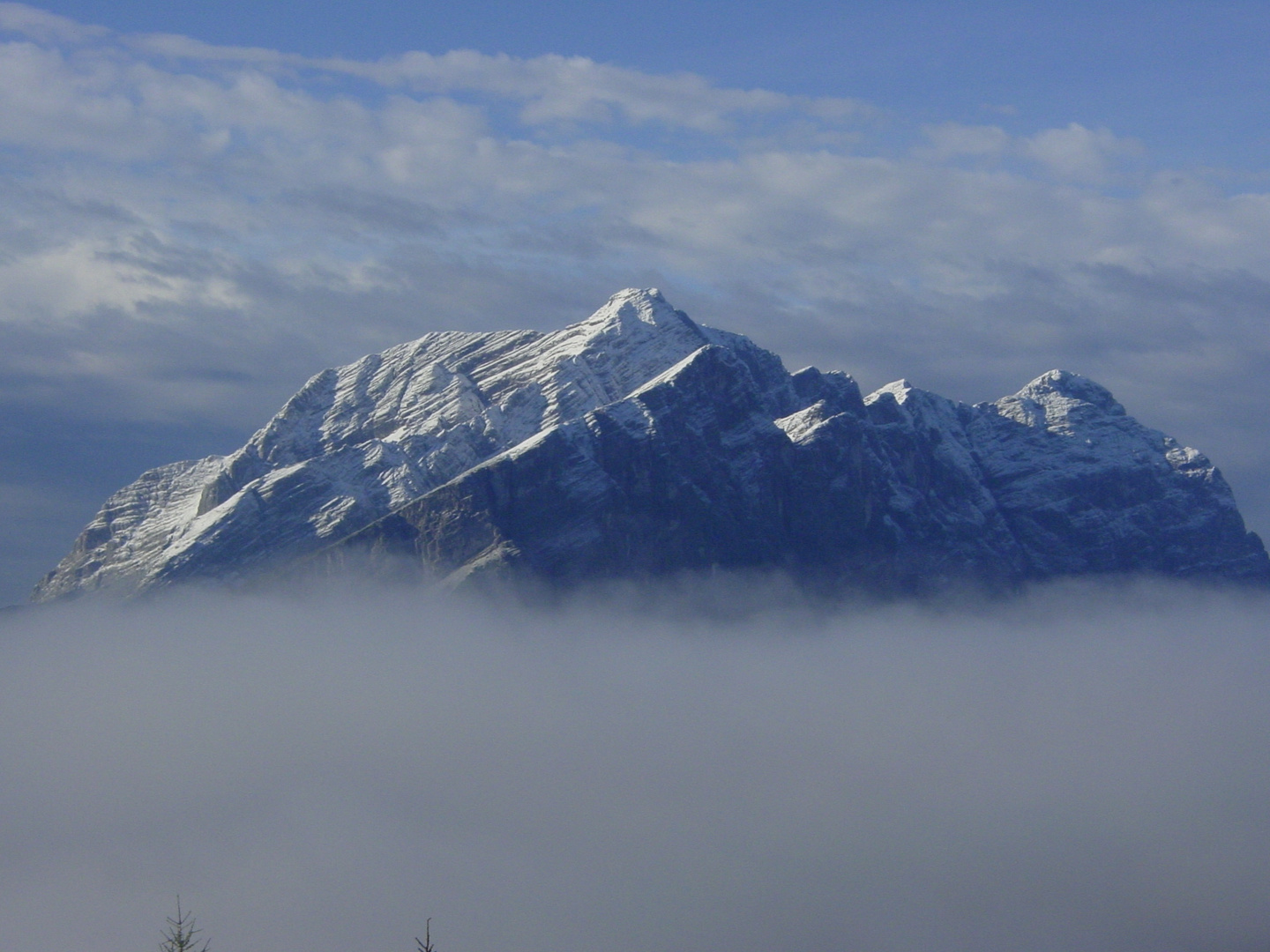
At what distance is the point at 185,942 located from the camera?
357 feet

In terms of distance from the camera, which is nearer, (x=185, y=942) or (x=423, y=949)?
(x=185, y=942)

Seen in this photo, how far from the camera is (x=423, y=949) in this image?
117 m

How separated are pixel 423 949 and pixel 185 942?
16752mm
